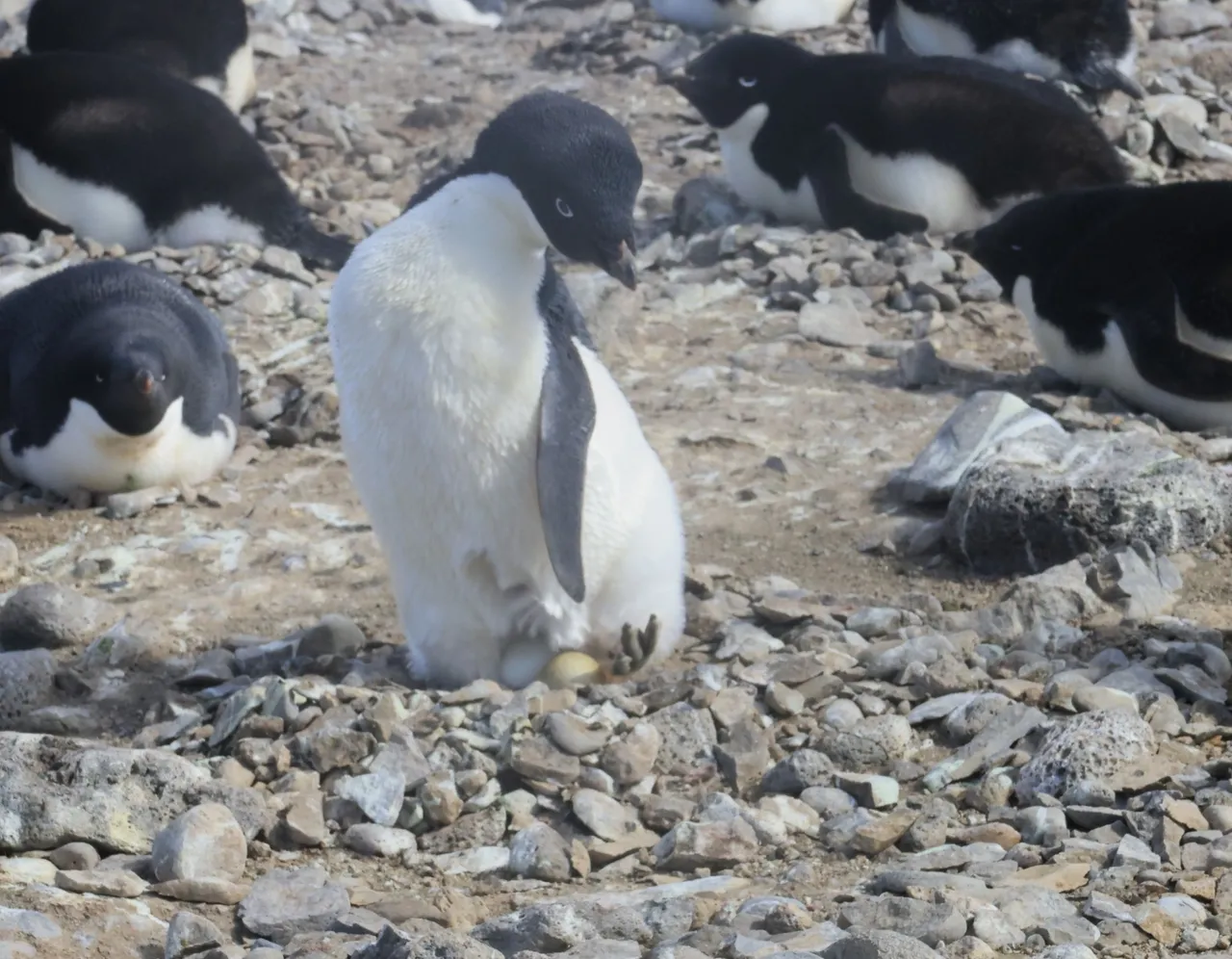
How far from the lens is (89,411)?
570 cm

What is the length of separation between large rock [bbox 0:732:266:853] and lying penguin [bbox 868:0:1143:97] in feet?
20.6

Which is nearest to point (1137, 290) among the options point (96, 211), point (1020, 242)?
point (1020, 242)

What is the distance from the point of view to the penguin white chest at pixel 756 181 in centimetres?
775

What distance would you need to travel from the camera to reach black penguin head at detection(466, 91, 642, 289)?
353 cm

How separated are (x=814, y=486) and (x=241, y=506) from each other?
169cm

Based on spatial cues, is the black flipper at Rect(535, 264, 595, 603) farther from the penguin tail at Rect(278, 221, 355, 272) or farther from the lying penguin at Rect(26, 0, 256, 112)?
the lying penguin at Rect(26, 0, 256, 112)

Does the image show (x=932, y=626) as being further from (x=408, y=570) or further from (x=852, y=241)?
(x=852, y=241)

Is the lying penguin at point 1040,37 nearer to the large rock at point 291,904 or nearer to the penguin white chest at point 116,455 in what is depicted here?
the penguin white chest at point 116,455

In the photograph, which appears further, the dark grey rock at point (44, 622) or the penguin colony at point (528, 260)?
the dark grey rock at point (44, 622)

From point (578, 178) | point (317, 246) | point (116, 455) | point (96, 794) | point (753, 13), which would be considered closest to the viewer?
point (96, 794)

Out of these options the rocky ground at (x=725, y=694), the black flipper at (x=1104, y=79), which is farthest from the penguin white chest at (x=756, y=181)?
the black flipper at (x=1104, y=79)

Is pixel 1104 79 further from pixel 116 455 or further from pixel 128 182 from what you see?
pixel 116 455

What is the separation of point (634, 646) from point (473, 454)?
543 mm

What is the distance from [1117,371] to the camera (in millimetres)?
5734
